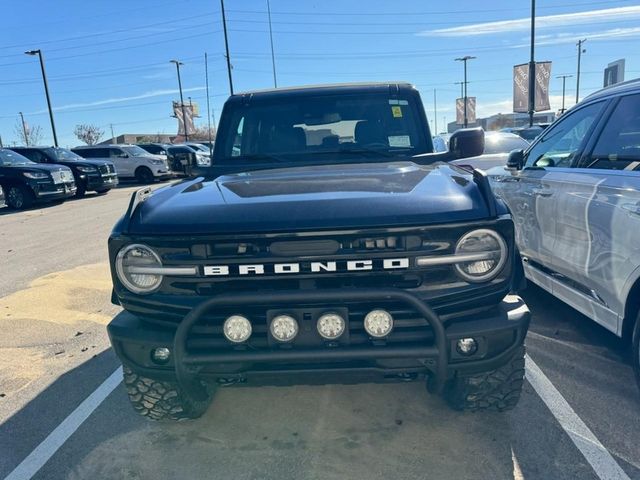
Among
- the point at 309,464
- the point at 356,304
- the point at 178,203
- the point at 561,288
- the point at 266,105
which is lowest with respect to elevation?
the point at 309,464

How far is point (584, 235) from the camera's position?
3.41m

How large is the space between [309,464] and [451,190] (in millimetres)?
1513

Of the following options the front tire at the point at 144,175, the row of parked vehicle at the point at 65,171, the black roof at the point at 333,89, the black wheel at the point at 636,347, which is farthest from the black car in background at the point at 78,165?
the black wheel at the point at 636,347

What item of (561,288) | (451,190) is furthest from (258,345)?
(561,288)

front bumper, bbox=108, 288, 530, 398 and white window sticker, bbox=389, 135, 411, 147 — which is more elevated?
white window sticker, bbox=389, 135, 411, 147

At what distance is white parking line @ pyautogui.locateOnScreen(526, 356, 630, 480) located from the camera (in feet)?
8.25

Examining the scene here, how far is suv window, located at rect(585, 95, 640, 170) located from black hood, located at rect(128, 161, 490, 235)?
1048 mm

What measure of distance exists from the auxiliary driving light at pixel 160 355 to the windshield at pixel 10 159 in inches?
567

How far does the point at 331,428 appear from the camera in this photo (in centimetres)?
295

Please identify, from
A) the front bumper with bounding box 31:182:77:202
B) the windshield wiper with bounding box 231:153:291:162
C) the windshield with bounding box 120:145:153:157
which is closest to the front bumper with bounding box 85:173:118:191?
the front bumper with bounding box 31:182:77:202

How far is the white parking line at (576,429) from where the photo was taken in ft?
8.25

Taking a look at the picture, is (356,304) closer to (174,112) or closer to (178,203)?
(178,203)

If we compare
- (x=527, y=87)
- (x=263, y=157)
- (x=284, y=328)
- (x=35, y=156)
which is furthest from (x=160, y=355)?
(x=527, y=87)

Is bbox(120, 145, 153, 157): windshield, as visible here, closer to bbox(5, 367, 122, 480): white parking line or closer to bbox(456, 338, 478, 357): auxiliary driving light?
bbox(5, 367, 122, 480): white parking line
